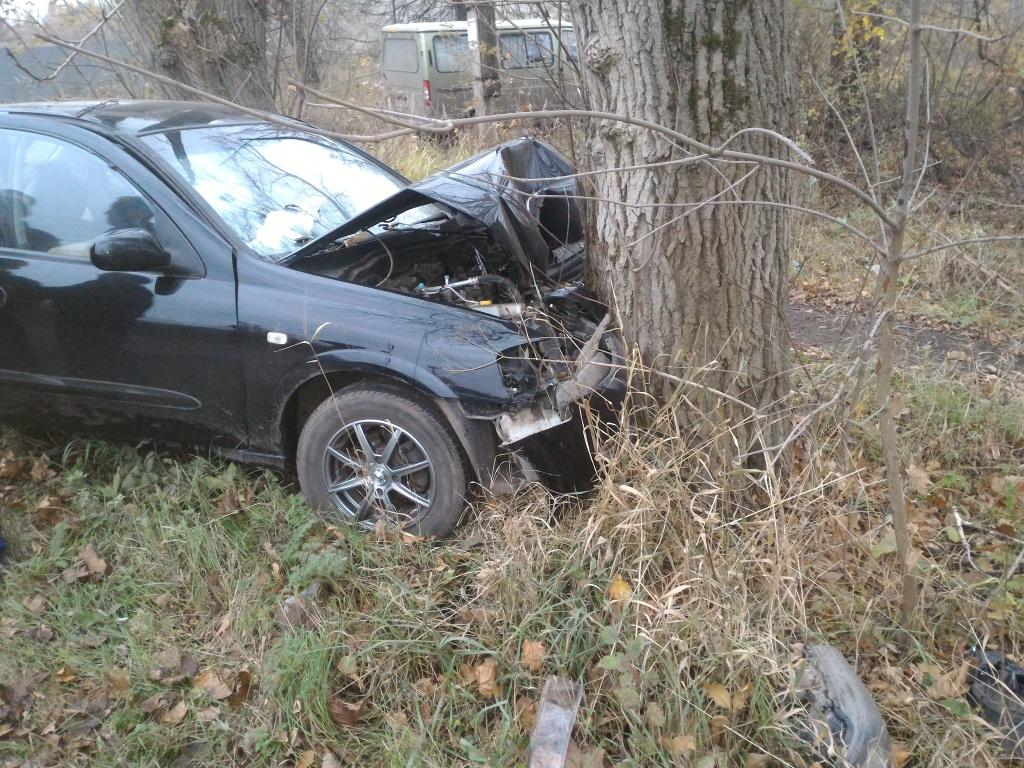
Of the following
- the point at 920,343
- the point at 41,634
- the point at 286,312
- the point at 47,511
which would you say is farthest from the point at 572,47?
the point at 41,634

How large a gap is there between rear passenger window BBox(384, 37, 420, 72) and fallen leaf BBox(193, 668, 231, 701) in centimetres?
1247

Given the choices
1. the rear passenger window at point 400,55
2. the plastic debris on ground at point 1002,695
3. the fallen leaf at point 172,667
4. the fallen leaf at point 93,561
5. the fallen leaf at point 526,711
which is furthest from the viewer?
the rear passenger window at point 400,55

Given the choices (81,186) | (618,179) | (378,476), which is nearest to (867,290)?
(618,179)

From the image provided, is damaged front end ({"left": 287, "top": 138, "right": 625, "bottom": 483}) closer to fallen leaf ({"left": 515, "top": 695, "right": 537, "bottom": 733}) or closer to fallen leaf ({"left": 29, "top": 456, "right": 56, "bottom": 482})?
fallen leaf ({"left": 515, "top": 695, "right": 537, "bottom": 733})

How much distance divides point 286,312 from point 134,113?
4.86 feet

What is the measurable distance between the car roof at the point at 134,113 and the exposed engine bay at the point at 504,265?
2.99 ft

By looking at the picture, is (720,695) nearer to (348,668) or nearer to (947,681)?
(947,681)

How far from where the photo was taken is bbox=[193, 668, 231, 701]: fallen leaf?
2.75 metres

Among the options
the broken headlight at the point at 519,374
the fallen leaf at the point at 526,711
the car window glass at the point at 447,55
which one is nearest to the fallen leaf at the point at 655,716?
the fallen leaf at the point at 526,711

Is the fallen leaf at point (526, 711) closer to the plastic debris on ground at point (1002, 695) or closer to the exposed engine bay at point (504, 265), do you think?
the exposed engine bay at point (504, 265)

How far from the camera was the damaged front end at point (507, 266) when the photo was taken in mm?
3047

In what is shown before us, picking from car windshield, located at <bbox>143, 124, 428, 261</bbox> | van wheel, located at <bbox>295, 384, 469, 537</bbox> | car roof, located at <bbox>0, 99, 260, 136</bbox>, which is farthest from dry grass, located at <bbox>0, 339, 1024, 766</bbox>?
car roof, located at <bbox>0, 99, 260, 136</bbox>

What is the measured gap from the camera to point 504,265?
3678 millimetres

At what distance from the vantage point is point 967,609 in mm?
2688
